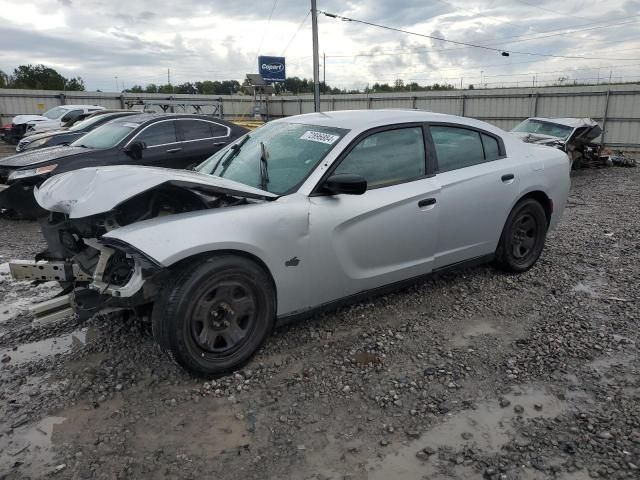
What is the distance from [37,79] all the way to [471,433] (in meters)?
56.4

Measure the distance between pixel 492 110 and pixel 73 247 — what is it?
77.2 ft

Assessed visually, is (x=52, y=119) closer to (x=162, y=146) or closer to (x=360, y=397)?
(x=162, y=146)

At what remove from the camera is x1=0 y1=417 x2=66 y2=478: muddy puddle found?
244 cm

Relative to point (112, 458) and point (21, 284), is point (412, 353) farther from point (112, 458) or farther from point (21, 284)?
point (21, 284)

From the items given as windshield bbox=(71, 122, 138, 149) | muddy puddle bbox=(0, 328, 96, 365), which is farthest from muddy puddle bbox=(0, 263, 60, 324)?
windshield bbox=(71, 122, 138, 149)

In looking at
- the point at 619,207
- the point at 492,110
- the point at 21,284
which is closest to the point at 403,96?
the point at 492,110

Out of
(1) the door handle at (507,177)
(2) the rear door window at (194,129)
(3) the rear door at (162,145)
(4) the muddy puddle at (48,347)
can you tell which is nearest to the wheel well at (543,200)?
(1) the door handle at (507,177)

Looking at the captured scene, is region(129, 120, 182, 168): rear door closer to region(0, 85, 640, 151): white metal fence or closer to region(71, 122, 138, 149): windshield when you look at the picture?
region(71, 122, 138, 149): windshield

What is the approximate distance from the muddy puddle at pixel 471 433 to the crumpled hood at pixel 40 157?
6824mm

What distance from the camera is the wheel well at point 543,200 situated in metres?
4.94

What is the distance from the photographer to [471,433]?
106 inches

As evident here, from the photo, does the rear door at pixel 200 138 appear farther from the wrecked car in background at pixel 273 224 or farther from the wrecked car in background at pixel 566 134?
the wrecked car in background at pixel 566 134

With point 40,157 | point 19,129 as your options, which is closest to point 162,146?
point 40,157

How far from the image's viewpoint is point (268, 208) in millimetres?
3264
